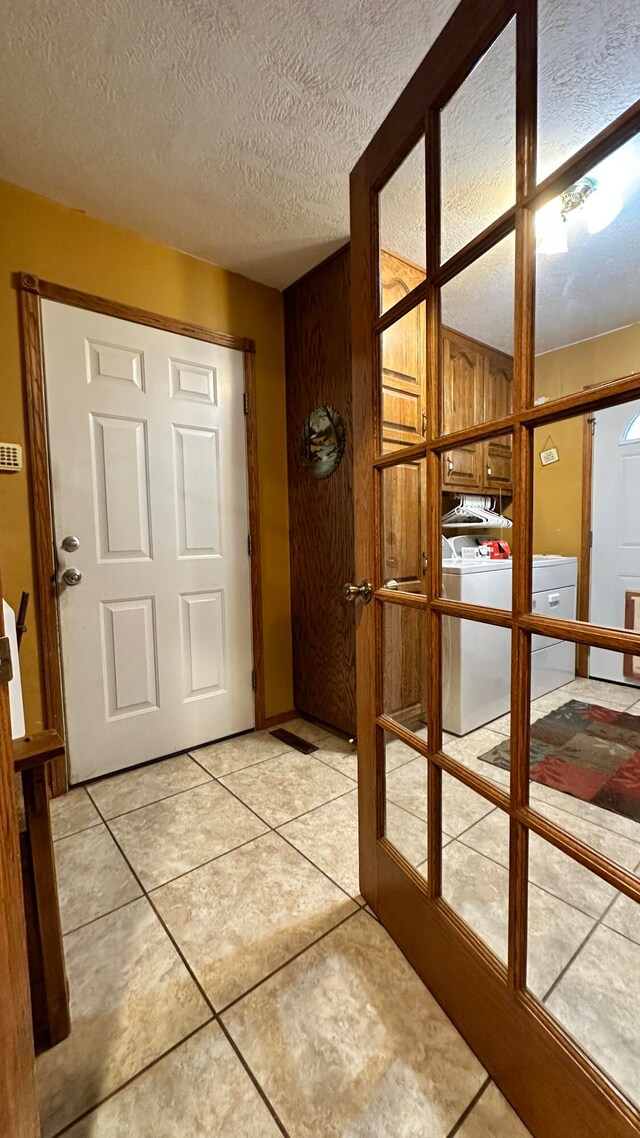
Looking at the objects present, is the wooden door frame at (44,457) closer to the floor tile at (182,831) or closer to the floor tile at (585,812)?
the floor tile at (182,831)

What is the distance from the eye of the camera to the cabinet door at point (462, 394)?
0.82 m

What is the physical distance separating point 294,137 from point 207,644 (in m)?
1.99

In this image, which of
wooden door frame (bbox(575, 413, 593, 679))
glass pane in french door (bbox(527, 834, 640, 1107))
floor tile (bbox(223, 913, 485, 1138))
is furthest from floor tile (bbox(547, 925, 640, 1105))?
wooden door frame (bbox(575, 413, 593, 679))

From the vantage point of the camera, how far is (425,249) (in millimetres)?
880

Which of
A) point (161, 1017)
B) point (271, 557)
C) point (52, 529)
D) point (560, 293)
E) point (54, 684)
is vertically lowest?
point (161, 1017)

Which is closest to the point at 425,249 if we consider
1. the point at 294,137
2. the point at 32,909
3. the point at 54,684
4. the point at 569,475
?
Answer: the point at 569,475

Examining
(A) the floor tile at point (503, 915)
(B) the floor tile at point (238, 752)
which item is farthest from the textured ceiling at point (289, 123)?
(B) the floor tile at point (238, 752)

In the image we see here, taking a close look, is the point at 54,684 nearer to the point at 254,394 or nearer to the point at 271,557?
the point at 271,557

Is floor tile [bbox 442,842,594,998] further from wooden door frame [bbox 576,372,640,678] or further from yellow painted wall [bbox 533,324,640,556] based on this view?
yellow painted wall [bbox 533,324,640,556]

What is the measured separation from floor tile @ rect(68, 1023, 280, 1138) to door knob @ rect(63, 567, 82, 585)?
4.83ft

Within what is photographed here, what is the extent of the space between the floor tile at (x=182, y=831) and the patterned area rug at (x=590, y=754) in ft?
3.75

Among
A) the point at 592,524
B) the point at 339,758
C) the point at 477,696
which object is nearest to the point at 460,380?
Result: the point at 592,524

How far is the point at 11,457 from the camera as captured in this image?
64.8 inches

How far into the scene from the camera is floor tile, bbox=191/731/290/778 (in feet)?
6.56
